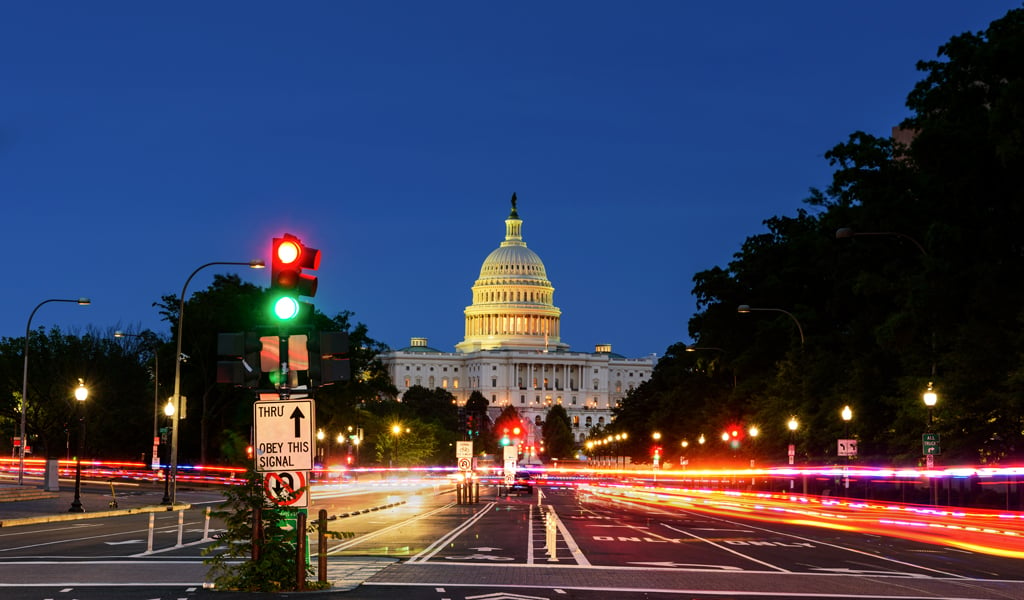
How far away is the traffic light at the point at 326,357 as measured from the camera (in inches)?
688

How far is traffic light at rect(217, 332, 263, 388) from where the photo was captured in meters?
17.5

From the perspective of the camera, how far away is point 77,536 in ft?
109

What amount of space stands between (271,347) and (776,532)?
23410 millimetres

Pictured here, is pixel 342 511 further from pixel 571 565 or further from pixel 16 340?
pixel 16 340

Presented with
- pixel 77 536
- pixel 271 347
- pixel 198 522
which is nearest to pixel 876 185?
pixel 198 522

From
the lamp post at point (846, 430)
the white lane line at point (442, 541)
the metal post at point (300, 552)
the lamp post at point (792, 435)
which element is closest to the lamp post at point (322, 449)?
the lamp post at point (792, 435)

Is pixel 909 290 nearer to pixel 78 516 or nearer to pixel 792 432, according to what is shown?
pixel 792 432

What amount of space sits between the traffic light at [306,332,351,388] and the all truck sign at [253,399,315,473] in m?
0.51

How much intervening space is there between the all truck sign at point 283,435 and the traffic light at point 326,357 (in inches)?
19.9

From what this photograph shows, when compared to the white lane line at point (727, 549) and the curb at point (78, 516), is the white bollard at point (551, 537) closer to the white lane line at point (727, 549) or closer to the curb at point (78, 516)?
the white lane line at point (727, 549)

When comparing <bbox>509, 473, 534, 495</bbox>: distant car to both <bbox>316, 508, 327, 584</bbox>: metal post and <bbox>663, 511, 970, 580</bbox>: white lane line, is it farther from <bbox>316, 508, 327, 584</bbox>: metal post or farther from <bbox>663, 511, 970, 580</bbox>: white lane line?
<bbox>316, 508, 327, 584</bbox>: metal post

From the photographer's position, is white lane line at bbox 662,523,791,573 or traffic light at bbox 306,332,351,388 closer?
traffic light at bbox 306,332,351,388

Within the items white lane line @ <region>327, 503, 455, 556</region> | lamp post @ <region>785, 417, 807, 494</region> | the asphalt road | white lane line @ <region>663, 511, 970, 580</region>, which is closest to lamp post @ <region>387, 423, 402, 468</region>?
lamp post @ <region>785, 417, 807, 494</region>

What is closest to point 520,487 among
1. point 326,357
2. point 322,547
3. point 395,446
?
point 395,446
